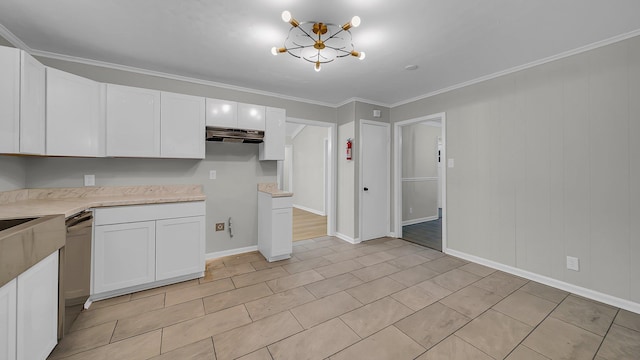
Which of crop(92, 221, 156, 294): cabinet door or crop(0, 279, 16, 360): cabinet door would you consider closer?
crop(0, 279, 16, 360): cabinet door

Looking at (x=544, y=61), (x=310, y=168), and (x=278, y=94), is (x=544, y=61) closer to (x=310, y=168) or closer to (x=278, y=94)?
(x=278, y=94)

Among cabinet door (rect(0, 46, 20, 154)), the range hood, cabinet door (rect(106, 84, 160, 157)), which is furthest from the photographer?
the range hood

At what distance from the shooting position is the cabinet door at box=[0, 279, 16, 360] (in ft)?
3.81

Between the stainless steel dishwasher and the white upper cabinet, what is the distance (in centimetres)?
69

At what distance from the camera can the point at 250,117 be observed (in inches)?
132

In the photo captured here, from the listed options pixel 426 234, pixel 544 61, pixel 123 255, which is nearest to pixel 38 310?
pixel 123 255

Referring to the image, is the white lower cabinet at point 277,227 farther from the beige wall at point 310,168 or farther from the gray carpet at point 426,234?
the beige wall at point 310,168

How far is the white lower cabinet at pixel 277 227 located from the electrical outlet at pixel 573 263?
307 cm

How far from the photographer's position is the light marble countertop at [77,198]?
1877mm

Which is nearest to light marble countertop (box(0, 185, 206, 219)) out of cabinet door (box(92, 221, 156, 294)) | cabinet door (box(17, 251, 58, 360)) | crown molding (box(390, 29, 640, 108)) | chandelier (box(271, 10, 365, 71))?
cabinet door (box(92, 221, 156, 294))

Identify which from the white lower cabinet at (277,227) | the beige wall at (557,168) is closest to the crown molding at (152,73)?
the white lower cabinet at (277,227)

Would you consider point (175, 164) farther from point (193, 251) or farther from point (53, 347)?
point (53, 347)

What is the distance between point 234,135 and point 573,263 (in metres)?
4.03

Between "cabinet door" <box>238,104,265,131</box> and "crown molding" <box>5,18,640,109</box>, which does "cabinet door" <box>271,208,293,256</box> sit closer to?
"cabinet door" <box>238,104,265,131</box>
